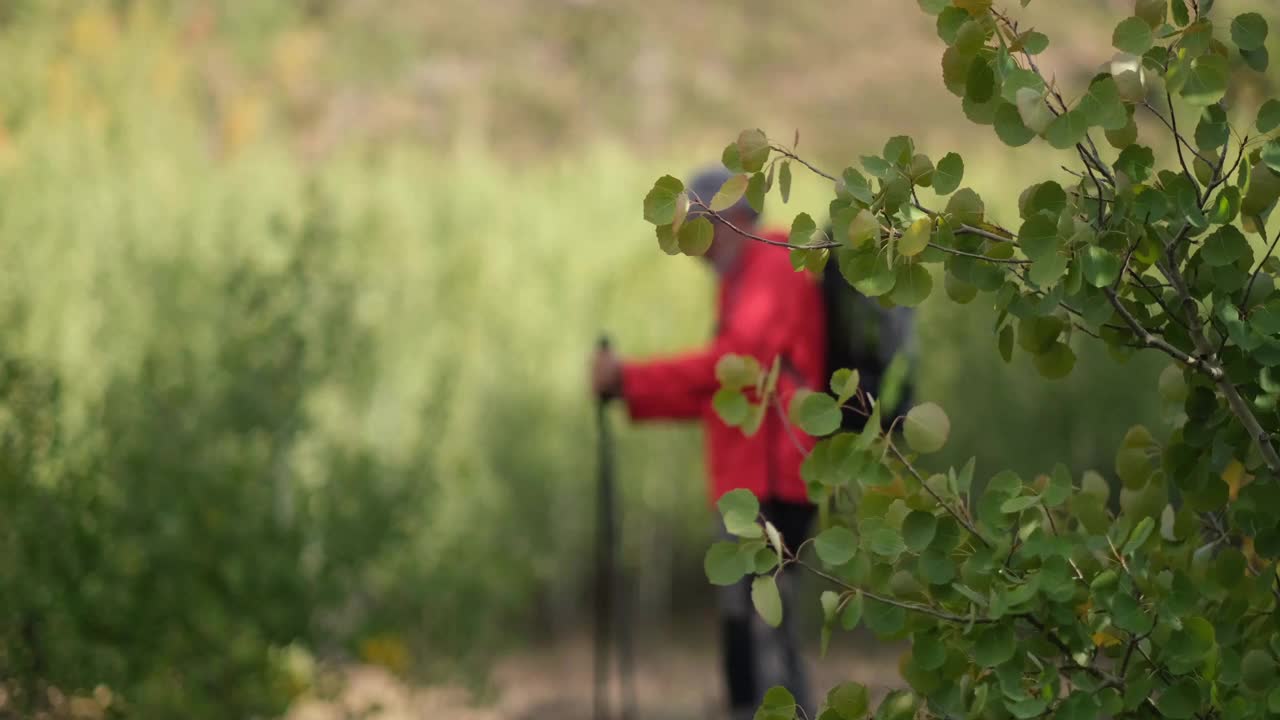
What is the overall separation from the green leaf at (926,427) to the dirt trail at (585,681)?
3.68 m

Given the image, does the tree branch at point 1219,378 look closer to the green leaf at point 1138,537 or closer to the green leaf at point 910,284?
the green leaf at point 1138,537

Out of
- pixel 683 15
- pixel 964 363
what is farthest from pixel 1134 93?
pixel 683 15

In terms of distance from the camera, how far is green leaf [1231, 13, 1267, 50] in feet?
3.88

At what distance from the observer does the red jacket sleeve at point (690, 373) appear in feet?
10.3

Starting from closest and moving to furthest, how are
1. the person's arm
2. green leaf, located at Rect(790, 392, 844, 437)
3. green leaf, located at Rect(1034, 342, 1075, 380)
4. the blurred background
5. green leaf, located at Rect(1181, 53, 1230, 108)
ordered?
green leaf, located at Rect(1181, 53, 1230, 108), green leaf, located at Rect(790, 392, 844, 437), green leaf, located at Rect(1034, 342, 1075, 380), the blurred background, the person's arm

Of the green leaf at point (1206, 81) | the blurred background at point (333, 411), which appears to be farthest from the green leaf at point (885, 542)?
the blurred background at point (333, 411)

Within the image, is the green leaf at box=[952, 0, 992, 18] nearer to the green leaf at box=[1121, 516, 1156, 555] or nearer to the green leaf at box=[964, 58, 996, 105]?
the green leaf at box=[964, 58, 996, 105]

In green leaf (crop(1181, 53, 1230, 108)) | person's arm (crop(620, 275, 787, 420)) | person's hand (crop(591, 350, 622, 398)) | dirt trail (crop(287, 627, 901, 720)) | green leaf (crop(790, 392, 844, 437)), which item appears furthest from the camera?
dirt trail (crop(287, 627, 901, 720))

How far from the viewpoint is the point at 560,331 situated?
666 centimetres

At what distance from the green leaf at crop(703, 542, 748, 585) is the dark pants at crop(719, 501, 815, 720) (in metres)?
1.93

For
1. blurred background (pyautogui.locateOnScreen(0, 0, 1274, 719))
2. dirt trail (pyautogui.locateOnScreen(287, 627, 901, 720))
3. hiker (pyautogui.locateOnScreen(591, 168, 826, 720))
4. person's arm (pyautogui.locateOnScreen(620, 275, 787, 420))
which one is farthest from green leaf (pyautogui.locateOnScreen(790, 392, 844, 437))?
dirt trail (pyautogui.locateOnScreen(287, 627, 901, 720))

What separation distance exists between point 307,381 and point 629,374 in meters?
0.84

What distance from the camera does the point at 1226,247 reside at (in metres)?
1.22

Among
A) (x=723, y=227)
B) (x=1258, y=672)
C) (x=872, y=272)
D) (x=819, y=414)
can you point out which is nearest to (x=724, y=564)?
(x=819, y=414)
